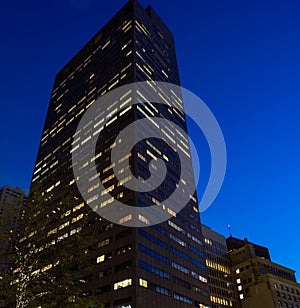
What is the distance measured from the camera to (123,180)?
294 feet

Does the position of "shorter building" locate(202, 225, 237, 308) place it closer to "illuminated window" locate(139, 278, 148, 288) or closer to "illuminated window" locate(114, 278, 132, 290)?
"illuminated window" locate(139, 278, 148, 288)

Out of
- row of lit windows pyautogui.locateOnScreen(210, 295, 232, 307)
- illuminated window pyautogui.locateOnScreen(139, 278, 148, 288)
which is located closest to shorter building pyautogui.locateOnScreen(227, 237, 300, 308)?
row of lit windows pyautogui.locateOnScreen(210, 295, 232, 307)

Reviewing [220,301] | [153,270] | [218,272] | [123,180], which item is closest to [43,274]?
[153,270]

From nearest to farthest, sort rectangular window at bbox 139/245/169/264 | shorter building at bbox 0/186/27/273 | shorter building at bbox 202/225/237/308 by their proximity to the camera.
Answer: shorter building at bbox 0/186/27/273 < rectangular window at bbox 139/245/169/264 < shorter building at bbox 202/225/237/308

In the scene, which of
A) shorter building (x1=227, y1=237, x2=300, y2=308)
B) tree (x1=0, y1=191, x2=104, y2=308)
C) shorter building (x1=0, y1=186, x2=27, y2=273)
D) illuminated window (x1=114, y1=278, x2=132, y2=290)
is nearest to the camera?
tree (x1=0, y1=191, x2=104, y2=308)

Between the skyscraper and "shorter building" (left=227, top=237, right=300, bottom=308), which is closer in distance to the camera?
the skyscraper

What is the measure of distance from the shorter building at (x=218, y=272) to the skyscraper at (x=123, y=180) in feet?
97.4

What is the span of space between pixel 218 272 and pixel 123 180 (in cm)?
7005

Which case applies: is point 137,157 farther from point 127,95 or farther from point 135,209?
point 127,95

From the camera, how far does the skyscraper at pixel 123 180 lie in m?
72.4

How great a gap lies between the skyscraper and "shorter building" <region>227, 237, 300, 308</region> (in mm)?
36642

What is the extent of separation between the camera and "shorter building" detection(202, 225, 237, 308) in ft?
402

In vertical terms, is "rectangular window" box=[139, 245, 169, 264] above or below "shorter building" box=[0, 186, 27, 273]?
above

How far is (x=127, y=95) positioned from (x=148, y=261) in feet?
202
